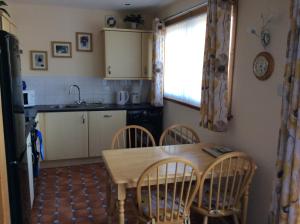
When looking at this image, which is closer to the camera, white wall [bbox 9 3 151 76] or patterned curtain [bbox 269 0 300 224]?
patterned curtain [bbox 269 0 300 224]

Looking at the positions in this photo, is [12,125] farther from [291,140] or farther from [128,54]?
[128,54]

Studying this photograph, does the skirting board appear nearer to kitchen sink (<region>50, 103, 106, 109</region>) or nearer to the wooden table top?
kitchen sink (<region>50, 103, 106, 109</region>)

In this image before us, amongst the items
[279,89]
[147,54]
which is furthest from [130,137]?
[279,89]

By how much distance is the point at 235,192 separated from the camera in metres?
2.27

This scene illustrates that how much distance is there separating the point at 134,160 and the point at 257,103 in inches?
44.6

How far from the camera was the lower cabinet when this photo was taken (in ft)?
13.0

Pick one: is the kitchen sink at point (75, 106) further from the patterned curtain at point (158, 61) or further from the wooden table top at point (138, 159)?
the wooden table top at point (138, 159)

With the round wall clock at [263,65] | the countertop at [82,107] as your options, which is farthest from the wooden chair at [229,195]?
the countertop at [82,107]

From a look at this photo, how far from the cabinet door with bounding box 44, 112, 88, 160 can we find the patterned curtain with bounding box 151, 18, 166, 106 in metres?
1.12

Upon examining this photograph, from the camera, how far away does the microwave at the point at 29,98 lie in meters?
3.90

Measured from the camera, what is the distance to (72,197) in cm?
315

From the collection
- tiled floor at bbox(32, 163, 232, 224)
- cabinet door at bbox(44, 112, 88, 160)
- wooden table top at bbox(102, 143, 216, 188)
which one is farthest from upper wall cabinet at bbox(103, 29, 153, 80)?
wooden table top at bbox(102, 143, 216, 188)

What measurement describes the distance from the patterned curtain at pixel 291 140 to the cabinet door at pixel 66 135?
2.96 meters

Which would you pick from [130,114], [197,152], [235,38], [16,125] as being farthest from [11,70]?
[130,114]
